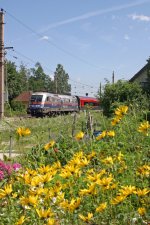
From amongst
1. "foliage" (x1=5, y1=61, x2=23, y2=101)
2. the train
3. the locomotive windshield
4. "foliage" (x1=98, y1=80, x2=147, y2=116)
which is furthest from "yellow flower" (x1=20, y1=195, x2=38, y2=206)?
"foliage" (x1=5, y1=61, x2=23, y2=101)

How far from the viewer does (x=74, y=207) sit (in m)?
2.19

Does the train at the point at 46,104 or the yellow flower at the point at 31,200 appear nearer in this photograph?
the yellow flower at the point at 31,200

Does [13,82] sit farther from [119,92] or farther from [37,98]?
[119,92]

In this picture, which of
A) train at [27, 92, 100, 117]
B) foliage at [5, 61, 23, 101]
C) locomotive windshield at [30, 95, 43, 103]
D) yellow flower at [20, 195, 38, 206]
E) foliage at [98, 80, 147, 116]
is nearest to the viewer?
yellow flower at [20, 195, 38, 206]

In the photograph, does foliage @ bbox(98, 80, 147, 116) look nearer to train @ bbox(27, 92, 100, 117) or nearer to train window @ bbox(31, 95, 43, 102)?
train @ bbox(27, 92, 100, 117)

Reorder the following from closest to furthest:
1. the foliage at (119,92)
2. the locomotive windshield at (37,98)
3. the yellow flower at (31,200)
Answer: the yellow flower at (31,200) < the foliage at (119,92) < the locomotive windshield at (37,98)

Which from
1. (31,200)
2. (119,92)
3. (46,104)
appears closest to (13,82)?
(46,104)

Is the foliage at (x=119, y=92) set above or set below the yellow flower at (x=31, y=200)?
above

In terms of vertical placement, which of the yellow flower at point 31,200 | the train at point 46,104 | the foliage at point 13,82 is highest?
the foliage at point 13,82

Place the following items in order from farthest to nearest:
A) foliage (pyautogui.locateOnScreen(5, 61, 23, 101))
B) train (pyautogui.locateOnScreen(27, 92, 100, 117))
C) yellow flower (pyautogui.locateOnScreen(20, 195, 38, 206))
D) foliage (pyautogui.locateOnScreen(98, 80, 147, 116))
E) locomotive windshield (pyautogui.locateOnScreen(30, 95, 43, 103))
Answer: foliage (pyautogui.locateOnScreen(5, 61, 23, 101)) < locomotive windshield (pyautogui.locateOnScreen(30, 95, 43, 103)) < train (pyautogui.locateOnScreen(27, 92, 100, 117)) < foliage (pyautogui.locateOnScreen(98, 80, 147, 116)) < yellow flower (pyautogui.locateOnScreen(20, 195, 38, 206))

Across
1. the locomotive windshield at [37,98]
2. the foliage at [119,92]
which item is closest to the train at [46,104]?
the locomotive windshield at [37,98]

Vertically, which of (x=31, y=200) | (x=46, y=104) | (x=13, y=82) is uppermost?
(x=13, y=82)

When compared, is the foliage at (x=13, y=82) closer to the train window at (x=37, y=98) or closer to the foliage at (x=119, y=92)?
the train window at (x=37, y=98)

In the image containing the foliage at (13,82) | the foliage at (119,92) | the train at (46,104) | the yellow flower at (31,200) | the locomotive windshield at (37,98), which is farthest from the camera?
the foliage at (13,82)
